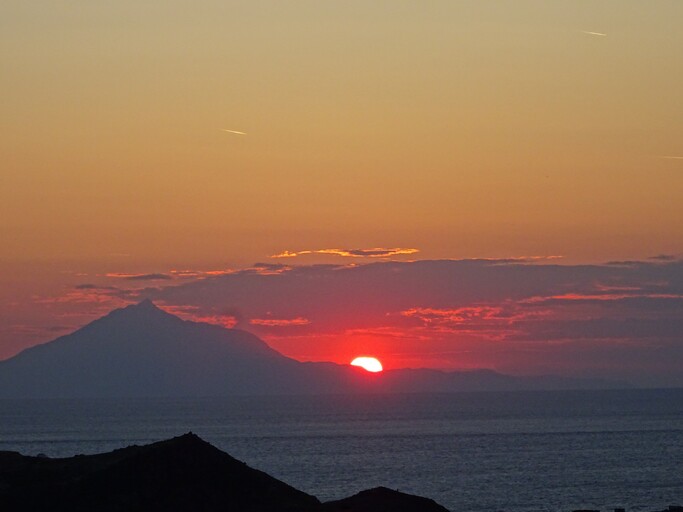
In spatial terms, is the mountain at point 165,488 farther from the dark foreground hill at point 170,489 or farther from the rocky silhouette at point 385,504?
the rocky silhouette at point 385,504

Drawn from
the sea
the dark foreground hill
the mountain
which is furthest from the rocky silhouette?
the sea

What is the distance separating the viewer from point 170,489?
5103 centimetres

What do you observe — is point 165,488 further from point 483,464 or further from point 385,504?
point 483,464

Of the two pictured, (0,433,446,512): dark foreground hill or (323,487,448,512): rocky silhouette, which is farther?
(323,487,448,512): rocky silhouette

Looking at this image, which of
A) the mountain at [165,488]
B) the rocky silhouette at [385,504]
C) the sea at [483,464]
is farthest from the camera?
the sea at [483,464]

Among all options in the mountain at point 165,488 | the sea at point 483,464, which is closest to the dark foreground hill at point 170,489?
the mountain at point 165,488

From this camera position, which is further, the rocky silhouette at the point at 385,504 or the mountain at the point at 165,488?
the rocky silhouette at the point at 385,504

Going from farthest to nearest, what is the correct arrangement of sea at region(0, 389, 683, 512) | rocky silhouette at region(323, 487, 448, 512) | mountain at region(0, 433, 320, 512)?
sea at region(0, 389, 683, 512) → rocky silhouette at region(323, 487, 448, 512) → mountain at region(0, 433, 320, 512)

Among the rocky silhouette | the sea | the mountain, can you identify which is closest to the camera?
the mountain

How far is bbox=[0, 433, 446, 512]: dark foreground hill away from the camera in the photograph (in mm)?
50531

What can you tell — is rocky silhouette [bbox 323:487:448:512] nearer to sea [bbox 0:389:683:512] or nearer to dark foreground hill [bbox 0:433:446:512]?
dark foreground hill [bbox 0:433:446:512]

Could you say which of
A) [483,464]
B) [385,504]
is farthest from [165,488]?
[483,464]

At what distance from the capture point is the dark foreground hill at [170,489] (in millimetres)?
50531

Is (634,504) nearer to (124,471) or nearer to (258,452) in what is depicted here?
(124,471)
